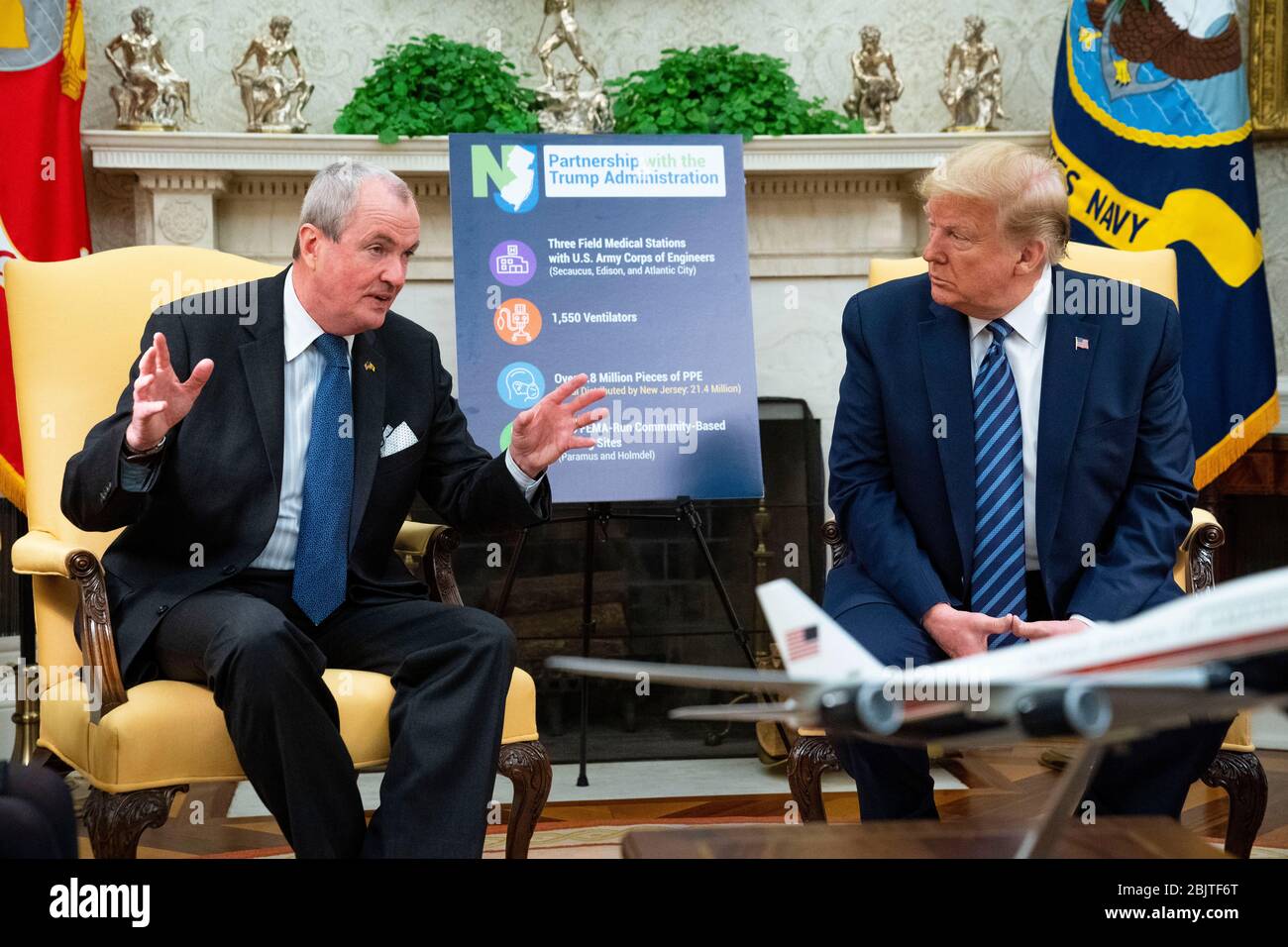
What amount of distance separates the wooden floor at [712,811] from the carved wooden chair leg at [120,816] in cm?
89

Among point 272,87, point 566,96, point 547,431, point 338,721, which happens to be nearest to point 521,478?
point 547,431

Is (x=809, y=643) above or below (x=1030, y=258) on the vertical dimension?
below

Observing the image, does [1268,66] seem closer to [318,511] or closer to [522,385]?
[522,385]

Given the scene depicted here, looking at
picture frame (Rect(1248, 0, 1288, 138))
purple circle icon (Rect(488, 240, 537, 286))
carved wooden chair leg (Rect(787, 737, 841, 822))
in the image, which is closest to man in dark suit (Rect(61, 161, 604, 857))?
carved wooden chair leg (Rect(787, 737, 841, 822))

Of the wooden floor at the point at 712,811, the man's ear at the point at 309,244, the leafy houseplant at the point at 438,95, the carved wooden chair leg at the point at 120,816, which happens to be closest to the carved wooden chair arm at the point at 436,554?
the man's ear at the point at 309,244

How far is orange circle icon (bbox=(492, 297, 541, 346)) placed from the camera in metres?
3.20

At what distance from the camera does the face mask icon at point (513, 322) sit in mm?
3197

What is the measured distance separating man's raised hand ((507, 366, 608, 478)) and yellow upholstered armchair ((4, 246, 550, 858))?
1.17 feet

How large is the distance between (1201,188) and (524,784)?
2.76 m

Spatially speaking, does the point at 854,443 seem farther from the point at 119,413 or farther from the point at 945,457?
the point at 119,413

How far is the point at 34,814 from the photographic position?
3.47ft

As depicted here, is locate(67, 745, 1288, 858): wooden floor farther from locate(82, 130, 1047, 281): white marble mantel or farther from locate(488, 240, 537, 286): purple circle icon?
locate(82, 130, 1047, 281): white marble mantel

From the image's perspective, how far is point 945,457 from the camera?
6.70 ft

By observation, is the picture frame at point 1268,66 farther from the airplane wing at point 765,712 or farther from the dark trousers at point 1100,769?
the airplane wing at point 765,712
